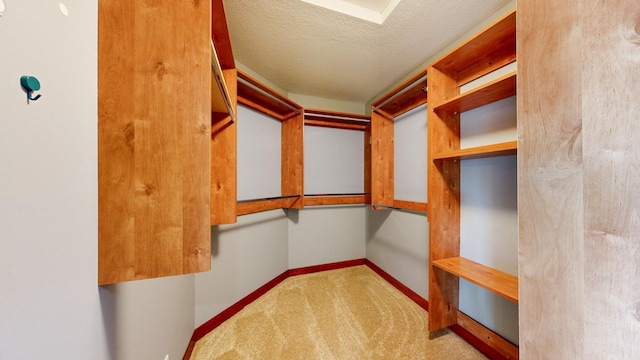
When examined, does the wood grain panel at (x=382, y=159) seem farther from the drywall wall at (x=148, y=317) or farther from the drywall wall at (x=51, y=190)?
the drywall wall at (x=51, y=190)

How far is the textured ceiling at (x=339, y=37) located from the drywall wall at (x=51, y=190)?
1.15m

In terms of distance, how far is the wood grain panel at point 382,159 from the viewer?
7.70ft

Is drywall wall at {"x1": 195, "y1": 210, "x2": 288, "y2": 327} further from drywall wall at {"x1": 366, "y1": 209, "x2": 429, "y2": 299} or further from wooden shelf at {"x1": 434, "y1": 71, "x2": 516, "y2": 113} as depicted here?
wooden shelf at {"x1": 434, "y1": 71, "x2": 516, "y2": 113}

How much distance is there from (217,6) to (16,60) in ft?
2.82

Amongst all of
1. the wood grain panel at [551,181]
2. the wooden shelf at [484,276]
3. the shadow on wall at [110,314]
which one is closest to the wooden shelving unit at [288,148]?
the shadow on wall at [110,314]

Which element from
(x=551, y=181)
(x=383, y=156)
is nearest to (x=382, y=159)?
(x=383, y=156)

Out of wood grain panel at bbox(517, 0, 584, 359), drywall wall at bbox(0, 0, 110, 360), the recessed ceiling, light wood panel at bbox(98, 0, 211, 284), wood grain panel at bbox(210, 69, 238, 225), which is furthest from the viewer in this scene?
wood grain panel at bbox(210, 69, 238, 225)

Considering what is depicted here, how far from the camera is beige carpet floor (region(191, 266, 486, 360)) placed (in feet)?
4.74

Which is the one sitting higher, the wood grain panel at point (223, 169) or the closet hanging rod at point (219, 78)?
the closet hanging rod at point (219, 78)

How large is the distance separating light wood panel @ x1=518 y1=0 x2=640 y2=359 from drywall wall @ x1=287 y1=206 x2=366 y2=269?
2232 mm

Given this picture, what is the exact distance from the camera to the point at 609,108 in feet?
1.41

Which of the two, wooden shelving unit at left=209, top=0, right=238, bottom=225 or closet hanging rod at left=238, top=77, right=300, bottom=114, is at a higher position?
closet hanging rod at left=238, top=77, right=300, bottom=114

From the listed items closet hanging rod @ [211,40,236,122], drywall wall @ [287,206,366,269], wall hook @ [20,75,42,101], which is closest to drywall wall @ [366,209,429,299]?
drywall wall @ [287,206,366,269]

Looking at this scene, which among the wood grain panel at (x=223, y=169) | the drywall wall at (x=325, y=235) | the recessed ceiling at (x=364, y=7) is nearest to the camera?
the recessed ceiling at (x=364, y=7)
